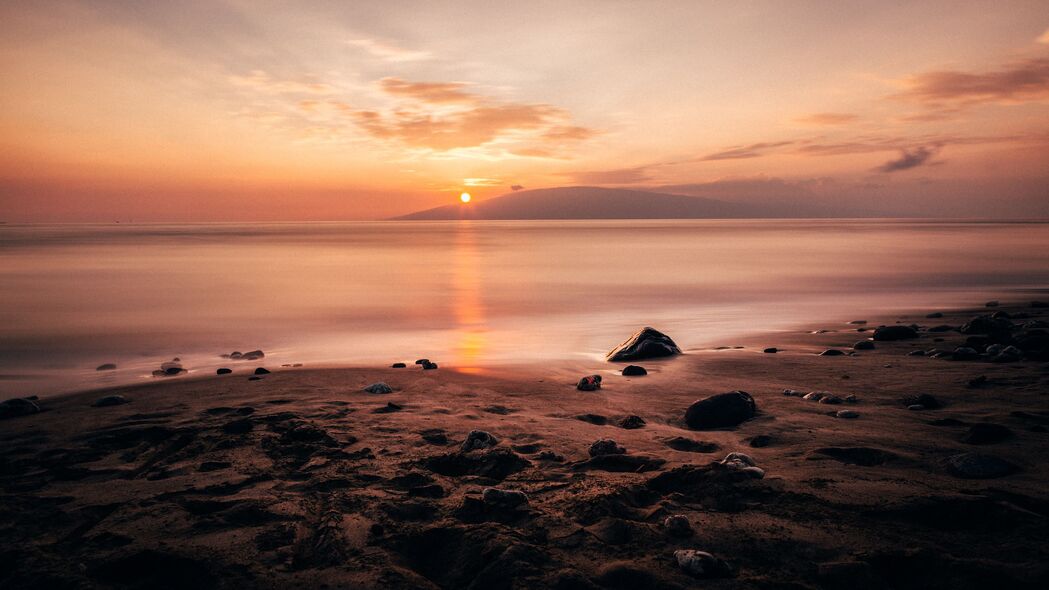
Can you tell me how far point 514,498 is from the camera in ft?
13.1

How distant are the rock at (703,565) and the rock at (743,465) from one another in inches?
47.5

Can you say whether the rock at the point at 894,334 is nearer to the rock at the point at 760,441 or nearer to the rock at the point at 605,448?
the rock at the point at 760,441

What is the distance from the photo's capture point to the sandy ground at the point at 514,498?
128 inches

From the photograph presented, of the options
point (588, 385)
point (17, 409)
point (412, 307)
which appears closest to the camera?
point (17, 409)

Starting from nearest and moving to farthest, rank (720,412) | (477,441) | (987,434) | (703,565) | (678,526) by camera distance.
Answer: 1. (703,565)
2. (678,526)
3. (987,434)
4. (477,441)
5. (720,412)

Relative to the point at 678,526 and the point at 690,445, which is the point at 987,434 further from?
the point at 678,526

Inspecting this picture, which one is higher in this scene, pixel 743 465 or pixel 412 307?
pixel 743 465

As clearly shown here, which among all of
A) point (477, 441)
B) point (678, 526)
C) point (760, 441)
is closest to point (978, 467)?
point (760, 441)

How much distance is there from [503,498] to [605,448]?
129 cm

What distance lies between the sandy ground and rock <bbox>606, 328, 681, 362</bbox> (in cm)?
289

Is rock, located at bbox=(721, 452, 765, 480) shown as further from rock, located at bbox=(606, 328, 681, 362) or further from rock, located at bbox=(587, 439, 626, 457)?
rock, located at bbox=(606, 328, 681, 362)

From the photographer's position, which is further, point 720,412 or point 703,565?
point 720,412

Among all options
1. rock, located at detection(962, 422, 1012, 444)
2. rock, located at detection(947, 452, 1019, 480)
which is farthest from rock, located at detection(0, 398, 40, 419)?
rock, located at detection(962, 422, 1012, 444)

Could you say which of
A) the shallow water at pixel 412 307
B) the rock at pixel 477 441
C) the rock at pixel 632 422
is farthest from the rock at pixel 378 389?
the rock at pixel 632 422
